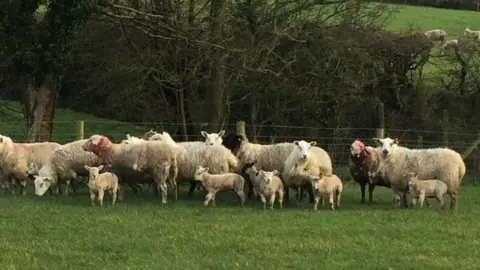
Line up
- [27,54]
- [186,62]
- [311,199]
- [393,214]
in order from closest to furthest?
[393,214] < [311,199] < [27,54] < [186,62]

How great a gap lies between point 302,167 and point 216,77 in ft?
26.5

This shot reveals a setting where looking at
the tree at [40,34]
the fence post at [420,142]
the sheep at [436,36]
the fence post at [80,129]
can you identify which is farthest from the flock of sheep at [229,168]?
the sheep at [436,36]

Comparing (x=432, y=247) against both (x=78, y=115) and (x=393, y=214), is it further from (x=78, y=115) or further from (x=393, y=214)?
(x=78, y=115)

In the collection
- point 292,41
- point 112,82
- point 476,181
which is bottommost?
point 476,181

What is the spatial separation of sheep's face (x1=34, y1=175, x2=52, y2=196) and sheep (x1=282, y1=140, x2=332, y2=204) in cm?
462

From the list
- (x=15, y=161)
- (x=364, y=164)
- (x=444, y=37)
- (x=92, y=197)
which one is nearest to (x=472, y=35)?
(x=444, y=37)

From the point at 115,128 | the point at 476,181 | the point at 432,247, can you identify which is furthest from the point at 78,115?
the point at 432,247

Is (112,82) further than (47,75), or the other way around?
(112,82)

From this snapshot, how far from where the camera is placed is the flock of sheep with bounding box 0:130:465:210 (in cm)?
1301

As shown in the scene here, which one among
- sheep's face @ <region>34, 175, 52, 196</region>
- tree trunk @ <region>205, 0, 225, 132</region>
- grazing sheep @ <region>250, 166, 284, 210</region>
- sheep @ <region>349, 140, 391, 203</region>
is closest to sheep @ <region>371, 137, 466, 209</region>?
sheep @ <region>349, 140, 391, 203</region>

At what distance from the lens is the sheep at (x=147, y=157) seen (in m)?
13.8

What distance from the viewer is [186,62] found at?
70.8 feet

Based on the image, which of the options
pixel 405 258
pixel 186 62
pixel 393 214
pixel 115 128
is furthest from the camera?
pixel 115 128

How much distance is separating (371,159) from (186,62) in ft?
27.9
